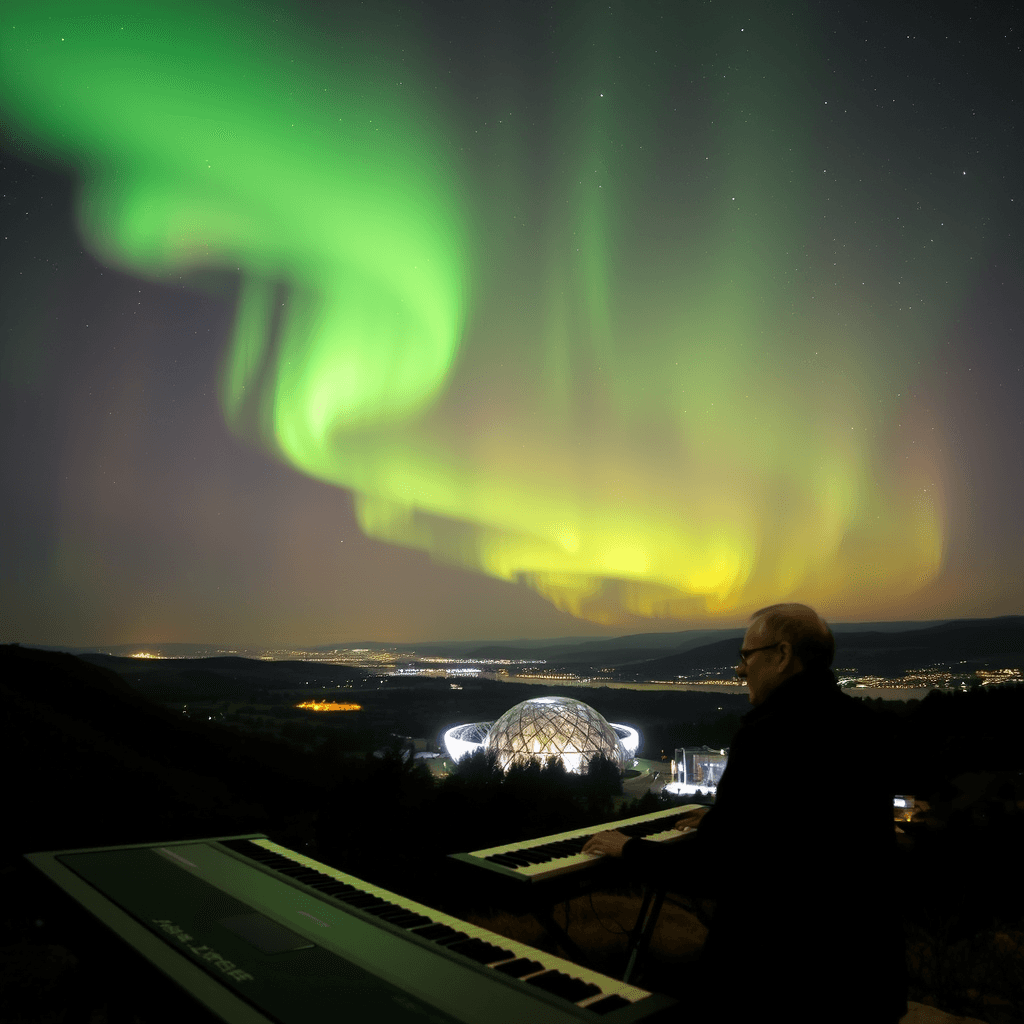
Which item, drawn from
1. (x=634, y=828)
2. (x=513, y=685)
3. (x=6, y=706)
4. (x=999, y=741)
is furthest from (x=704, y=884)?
(x=513, y=685)

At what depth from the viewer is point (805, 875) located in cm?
174

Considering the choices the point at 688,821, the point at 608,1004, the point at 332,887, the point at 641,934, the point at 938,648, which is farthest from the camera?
the point at 938,648

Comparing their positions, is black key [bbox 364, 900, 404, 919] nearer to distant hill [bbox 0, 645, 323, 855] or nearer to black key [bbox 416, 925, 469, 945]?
black key [bbox 416, 925, 469, 945]

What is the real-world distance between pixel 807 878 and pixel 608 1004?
1.96ft

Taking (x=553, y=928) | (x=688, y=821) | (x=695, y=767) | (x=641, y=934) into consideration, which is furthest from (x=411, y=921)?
(x=695, y=767)

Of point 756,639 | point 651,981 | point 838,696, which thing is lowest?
point 651,981

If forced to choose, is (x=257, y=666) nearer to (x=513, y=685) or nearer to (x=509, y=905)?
(x=513, y=685)

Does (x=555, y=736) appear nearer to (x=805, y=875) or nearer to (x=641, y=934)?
(x=641, y=934)

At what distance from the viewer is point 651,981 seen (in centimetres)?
390

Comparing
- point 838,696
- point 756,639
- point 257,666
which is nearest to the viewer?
point 838,696

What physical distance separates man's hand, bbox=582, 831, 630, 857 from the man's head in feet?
2.43

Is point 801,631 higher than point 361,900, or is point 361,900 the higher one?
point 801,631

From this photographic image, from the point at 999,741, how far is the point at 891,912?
7391 mm

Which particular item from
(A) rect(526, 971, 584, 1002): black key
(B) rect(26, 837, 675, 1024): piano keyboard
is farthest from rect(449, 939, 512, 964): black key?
(A) rect(526, 971, 584, 1002): black key
